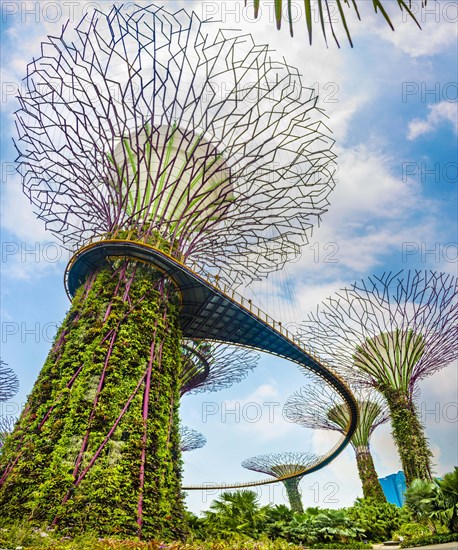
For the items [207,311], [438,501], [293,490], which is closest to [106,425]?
[207,311]

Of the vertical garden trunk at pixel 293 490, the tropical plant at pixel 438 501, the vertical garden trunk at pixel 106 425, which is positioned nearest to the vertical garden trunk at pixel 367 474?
the vertical garden trunk at pixel 293 490

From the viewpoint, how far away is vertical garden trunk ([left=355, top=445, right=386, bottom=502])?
3162 centimetres

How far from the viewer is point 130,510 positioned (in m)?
10.9

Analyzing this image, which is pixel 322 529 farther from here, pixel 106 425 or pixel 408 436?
pixel 106 425

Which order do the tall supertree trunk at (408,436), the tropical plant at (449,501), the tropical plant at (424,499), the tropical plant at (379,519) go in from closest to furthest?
1. the tropical plant at (449,501)
2. the tropical plant at (424,499)
3. the tropical plant at (379,519)
4. the tall supertree trunk at (408,436)

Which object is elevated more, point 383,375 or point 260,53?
point 260,53

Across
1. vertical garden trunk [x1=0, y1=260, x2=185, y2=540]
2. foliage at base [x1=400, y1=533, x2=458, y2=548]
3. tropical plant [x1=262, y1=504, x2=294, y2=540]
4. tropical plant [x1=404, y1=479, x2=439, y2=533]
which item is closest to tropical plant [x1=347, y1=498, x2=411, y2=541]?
tropical plant [x1=262, y1=504, x2=294, y2=540]

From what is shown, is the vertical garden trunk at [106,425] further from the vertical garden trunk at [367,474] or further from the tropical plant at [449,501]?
the vertical garden trunk at [367,474]

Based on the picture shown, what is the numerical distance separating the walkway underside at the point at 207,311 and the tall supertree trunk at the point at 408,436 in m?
3.57

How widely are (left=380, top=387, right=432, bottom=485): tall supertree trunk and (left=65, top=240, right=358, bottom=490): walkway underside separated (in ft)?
11.7

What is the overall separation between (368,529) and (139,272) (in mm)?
17497

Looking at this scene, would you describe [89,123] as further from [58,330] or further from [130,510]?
[130,510]

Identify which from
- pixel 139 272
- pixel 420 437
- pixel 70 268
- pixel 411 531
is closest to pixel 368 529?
pixel 411 531

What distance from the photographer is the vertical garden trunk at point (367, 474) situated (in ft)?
104
